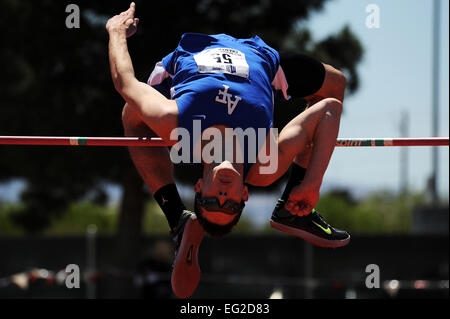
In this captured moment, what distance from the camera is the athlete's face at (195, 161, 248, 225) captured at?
3.80m

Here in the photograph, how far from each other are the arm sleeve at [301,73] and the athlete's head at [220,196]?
103cm

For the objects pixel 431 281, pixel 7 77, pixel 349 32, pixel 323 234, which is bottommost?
pixel 431 281

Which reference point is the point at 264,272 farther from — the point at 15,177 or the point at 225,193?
the point at 225,193

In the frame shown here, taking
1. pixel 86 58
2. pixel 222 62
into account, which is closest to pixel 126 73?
pixel 222 62

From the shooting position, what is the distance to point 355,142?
4.68 meters

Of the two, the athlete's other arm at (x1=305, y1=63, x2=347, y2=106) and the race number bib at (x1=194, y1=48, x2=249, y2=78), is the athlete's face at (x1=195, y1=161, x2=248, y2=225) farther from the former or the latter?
the athlete's other arm at (x1=305, y1=63, x2=347, y2=106)

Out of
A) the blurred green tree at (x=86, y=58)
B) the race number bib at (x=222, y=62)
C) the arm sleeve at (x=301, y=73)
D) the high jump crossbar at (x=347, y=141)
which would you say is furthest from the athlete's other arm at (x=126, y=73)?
the blurred green tree at (x=86, y=58)

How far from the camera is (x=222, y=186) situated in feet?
12.6

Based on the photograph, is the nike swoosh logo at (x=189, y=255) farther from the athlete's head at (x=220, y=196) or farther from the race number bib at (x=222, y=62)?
the race number bib at (x=222, y=62)

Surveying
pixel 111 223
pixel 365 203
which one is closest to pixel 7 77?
pixel 111 223

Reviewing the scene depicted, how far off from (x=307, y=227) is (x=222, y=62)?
1.13 metres

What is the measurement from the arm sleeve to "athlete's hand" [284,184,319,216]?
31.9 inches
